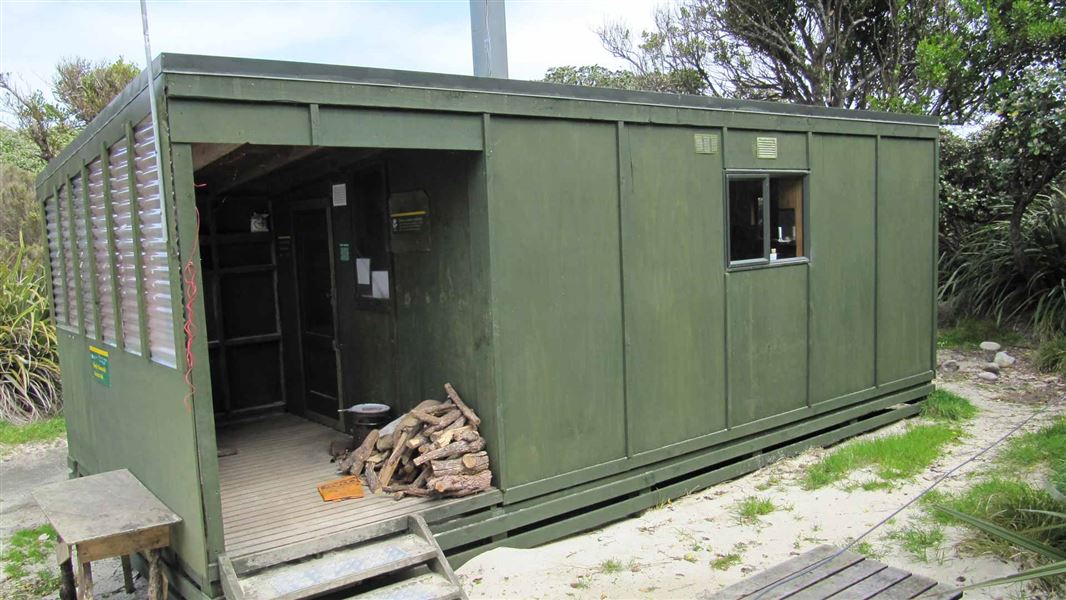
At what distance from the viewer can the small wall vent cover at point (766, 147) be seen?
6.95 meters

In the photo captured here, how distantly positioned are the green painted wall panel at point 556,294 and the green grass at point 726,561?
1.07 m

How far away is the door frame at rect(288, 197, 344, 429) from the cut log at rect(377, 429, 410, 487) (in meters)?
1.79

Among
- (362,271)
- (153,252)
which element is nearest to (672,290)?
(362,271)

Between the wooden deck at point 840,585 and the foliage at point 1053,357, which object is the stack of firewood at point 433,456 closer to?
the wooden deck at point 840,585

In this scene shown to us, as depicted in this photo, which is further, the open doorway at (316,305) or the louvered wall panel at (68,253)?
the louvered wall panel at (68,253)

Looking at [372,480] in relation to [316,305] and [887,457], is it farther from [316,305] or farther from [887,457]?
[887,457]

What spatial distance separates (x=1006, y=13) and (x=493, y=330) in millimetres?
10665

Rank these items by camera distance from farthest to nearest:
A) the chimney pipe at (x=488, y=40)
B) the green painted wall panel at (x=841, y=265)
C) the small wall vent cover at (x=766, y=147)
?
the green painted wall panel at (x=841, y=265) < the chimney pipe at (x=488, y=40) < the small wall vent cover at (x=766, y=147)

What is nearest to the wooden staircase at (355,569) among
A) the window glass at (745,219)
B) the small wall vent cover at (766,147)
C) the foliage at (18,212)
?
the window glass at (745,219)

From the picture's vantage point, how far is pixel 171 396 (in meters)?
4.53

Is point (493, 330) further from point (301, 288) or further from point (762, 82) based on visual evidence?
point (762, 82)

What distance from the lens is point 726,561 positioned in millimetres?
5215

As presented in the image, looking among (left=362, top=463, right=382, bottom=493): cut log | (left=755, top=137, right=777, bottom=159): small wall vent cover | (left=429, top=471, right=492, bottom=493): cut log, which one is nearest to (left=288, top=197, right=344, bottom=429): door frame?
(left=362, top=463, right=382, bottom=493): cut log

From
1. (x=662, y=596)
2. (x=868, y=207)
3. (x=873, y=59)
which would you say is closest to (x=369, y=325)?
(x=662, y=596)
